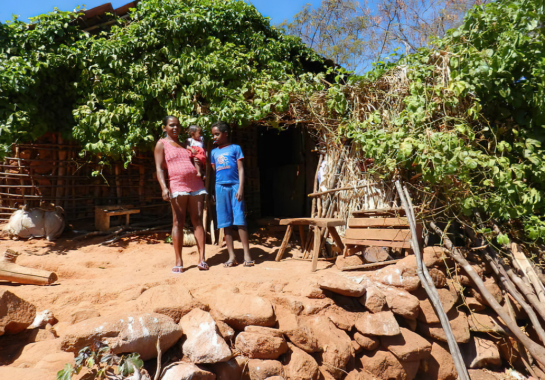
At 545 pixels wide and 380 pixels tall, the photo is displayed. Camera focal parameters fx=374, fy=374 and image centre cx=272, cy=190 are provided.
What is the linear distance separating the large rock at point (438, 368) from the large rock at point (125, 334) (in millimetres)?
2268

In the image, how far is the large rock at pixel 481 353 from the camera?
11.3 ft

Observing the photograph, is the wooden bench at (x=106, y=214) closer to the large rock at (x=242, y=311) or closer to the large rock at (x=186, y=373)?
the large rock at (x=242, y=311)

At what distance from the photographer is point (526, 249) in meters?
3.62

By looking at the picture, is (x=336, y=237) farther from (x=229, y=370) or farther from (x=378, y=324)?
(x=229, y=370)

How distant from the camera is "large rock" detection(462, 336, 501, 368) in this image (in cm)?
346

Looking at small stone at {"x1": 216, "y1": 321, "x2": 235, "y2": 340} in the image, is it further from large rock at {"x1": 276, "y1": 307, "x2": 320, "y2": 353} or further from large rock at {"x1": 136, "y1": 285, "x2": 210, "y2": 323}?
large rock at {"x1": 276, "y1": 307, "x2": 320, "y2": 353}

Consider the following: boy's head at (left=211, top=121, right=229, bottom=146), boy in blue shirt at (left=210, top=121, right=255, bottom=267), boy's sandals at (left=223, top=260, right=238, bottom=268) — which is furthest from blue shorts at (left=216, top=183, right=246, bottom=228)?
boy's head at (left=211, top=121, right=229, bottom=146)

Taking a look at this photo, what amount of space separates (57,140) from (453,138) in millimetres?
5478

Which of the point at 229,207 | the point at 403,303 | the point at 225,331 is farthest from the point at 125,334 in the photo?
the point at 403,303

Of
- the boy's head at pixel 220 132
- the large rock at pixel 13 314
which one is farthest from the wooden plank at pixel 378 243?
the large rock at pixel 13 314

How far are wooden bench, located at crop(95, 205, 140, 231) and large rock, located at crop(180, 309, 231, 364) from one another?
3458 millimetres

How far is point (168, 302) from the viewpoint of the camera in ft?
9.04

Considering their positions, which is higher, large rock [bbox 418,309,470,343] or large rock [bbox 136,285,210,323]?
large rock [bbox 136,285,210,323]

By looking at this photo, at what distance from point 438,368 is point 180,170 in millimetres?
3090
